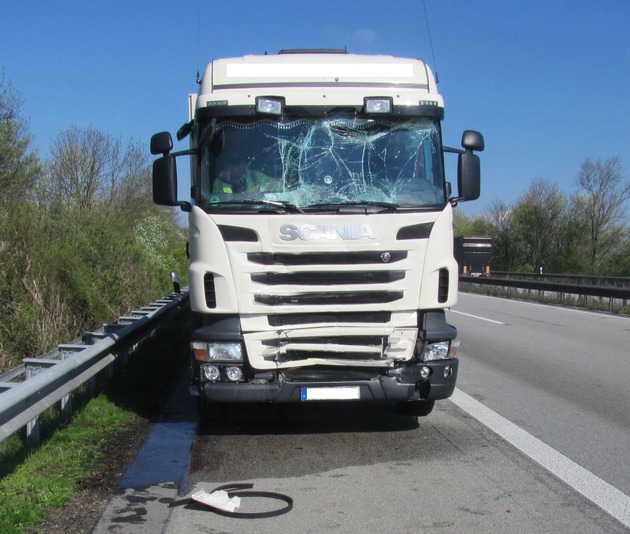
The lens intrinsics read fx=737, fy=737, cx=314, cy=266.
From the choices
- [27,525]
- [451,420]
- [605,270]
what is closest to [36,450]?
[27,525]

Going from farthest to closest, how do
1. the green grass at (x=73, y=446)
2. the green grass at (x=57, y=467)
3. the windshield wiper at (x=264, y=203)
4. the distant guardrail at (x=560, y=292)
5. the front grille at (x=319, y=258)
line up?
the distant guardrail at (x=560, y=292), the windshield wiper at (x=264, y=203), the front grille at (x=319, y=258), the green grass at (x=73, y=446), the green grass at (x=57, y=467)

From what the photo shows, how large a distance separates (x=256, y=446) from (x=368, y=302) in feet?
5.37

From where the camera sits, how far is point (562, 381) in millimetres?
9758

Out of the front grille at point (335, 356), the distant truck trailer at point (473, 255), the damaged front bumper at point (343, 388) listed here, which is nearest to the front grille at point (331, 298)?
the front grille at point (335, 356)

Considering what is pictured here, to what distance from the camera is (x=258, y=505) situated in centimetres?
501

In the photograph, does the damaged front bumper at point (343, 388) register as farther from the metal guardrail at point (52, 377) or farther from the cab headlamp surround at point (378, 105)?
the cab headlamp surround at point (378, 105)

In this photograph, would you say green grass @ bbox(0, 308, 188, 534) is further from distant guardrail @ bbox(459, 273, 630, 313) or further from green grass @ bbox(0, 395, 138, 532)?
distant guardrail @ bbox(459, 273, 630, 313)

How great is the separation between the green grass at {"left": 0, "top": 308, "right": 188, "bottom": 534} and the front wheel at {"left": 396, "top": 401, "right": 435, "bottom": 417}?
2.57m

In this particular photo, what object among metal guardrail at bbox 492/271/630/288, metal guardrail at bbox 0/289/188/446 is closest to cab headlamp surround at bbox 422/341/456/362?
metal guardrail at bbox 0/289/188/446

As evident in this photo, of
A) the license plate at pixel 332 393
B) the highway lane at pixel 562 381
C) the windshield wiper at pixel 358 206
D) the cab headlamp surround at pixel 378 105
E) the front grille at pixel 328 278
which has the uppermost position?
the cab headlamp surround at pixel 378 105

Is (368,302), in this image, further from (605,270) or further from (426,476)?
(605,270)

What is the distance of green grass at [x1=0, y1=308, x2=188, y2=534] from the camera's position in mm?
4855

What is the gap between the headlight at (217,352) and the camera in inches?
250

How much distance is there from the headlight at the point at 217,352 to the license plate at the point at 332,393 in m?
0.65
